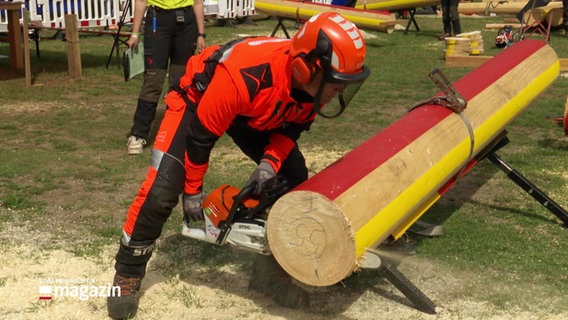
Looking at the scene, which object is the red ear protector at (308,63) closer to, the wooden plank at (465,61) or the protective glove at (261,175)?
the protective glove at (261,175)

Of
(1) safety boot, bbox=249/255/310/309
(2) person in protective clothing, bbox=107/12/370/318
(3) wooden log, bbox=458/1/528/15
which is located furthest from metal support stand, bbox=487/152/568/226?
(3) wooden log, bbox=458/1/528/15

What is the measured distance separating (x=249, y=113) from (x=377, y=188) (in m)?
0.80

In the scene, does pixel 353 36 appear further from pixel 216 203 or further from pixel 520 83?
pixel 520 83

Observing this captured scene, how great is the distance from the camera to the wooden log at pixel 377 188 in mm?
3590

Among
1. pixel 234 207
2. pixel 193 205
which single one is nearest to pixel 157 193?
pixel 193 205

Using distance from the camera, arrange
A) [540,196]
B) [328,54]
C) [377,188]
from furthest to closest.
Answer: [540,196] < [377,188] < [328,54]

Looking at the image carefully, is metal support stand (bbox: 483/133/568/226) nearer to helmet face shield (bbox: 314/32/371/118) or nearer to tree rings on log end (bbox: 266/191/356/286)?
helmet face shield (bbox: 314/32/371/118)

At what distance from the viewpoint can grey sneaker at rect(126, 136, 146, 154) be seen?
298 inches

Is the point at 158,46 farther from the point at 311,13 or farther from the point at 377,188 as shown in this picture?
the point at 311,13

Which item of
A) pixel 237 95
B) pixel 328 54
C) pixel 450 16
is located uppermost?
pixel 328 54

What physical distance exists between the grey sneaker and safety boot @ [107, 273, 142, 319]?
3390 millimetres

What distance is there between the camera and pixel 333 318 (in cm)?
431

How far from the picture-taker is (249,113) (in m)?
4.01

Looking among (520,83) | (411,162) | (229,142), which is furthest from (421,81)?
(411,162)
